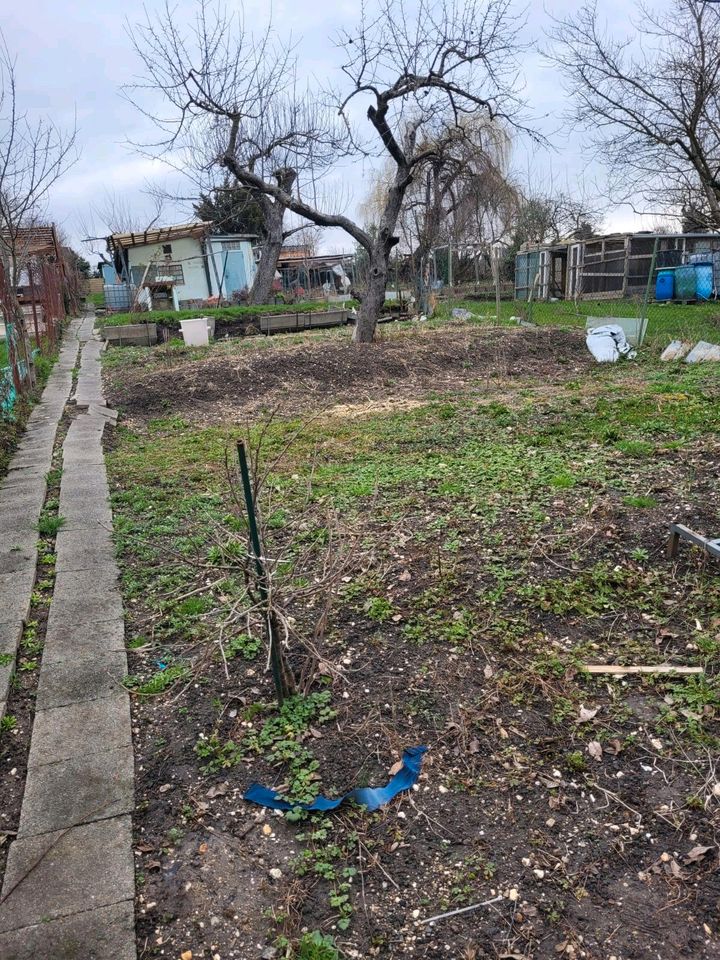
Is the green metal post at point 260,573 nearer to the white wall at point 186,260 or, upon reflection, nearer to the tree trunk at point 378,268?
the tree trunk at point 378,268

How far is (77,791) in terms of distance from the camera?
7.80 feet

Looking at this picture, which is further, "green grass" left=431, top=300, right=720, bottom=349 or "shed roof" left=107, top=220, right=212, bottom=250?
"shed roof" left=107, top=220, right=212, bottom=250

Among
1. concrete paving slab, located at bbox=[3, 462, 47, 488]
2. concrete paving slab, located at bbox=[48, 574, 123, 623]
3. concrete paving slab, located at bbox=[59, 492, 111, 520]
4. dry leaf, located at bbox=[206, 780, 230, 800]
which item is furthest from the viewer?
concrete paving slab, located at bbox=[3, 462, 47, 488]

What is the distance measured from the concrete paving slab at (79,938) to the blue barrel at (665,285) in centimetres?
2056

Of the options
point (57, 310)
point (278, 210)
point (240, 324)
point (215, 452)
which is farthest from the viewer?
point (278, 210)

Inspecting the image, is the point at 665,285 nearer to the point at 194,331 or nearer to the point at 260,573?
the point at 194,331

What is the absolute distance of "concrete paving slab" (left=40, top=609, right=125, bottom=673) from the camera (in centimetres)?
322

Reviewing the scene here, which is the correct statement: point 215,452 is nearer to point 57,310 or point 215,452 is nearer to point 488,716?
point 488,716

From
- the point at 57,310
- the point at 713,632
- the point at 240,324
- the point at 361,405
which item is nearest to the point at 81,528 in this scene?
the point at 713,632

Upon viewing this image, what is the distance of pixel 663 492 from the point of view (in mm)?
4527

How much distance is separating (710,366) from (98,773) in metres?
9.45

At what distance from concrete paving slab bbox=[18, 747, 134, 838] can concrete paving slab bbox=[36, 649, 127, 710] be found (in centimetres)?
40

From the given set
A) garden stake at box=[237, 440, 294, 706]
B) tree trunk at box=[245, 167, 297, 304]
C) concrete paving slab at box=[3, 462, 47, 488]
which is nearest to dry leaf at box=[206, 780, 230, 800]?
garden stake at box=[237, 440, 294, 706]

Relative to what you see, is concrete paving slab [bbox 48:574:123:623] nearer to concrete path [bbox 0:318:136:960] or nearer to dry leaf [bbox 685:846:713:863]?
concrete path [bbox 0:318:136:960]
